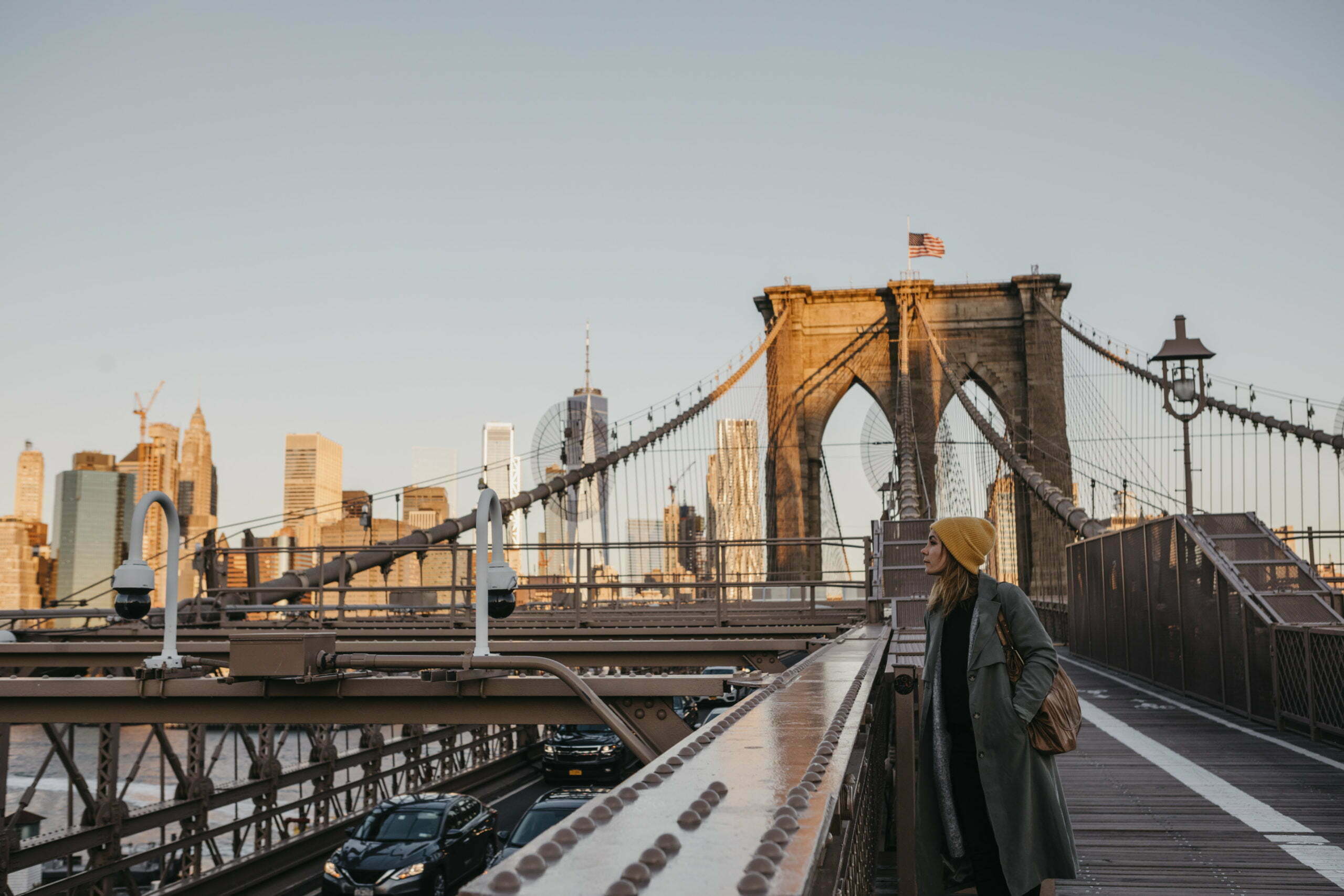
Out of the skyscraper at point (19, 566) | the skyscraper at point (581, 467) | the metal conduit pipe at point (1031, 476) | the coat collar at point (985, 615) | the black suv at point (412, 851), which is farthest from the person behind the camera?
the skyscraper at point (19, 566)

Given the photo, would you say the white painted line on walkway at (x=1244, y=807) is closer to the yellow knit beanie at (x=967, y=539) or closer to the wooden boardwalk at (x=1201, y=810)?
the wooden boardwalk at (x=1201, y=810)

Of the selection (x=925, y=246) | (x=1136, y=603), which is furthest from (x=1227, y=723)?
(x=925, y=246)

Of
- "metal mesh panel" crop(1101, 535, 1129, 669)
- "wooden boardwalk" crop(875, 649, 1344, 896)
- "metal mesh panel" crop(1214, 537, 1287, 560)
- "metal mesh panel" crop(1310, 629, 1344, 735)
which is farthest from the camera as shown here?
"metal mesh panel" crop(1101, 535, 1129, 669)

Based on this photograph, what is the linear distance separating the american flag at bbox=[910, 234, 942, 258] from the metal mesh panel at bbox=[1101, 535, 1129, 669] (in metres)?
26.5

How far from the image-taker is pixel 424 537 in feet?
81.0

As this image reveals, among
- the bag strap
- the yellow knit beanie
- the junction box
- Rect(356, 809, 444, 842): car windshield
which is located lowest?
Rect(356, 809, 444, 842): car windshield

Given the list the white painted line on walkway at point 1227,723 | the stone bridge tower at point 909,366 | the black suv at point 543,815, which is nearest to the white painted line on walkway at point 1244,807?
the white painted line on walkway at point 1227,723

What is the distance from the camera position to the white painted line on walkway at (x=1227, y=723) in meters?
8.27

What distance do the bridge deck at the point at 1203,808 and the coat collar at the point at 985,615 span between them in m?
2.21

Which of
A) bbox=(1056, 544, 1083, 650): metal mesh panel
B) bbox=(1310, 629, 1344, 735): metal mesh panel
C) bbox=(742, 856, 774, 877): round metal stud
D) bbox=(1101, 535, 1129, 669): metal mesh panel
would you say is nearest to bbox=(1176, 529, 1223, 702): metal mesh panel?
bbox=(1310, 629, 1344, 735): metal mesh panel

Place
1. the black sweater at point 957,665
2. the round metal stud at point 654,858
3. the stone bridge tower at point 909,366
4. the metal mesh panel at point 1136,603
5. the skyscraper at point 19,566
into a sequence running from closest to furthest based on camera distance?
1. the round metal stud at point 654,858
2. the black sweater at point 957,665
3. the metal mesh panel at point 1136,603
4. the stone bridge tower at point 909,366
5. the skyscraper at point 19,566

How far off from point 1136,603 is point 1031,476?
14.8m

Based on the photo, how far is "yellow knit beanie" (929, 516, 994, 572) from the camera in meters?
3.68

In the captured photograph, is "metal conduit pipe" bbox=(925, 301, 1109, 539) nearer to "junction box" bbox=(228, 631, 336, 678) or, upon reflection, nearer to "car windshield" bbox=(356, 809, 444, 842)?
"car windshield" bbox=(356, 809, 444, 842)
